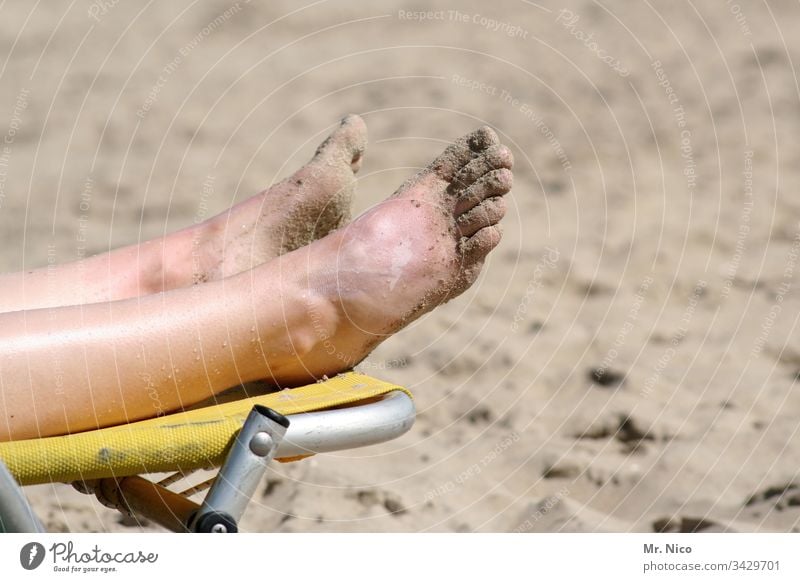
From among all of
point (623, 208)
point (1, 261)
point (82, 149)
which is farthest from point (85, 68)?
point (623, 208)

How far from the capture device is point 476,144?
3.57 ft

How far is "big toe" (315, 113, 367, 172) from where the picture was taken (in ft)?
4.15

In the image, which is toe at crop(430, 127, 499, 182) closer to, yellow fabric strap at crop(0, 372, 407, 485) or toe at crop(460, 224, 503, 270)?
toe at crop(460, 224, 503, 270)

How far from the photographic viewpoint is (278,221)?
1220 mm

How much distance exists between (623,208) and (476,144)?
1.04 meters

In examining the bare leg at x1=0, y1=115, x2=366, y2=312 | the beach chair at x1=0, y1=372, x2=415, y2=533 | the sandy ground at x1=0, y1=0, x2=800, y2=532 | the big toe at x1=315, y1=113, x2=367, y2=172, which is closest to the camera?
the beach chair at x1=0, y1=372, x2=415, y2=533

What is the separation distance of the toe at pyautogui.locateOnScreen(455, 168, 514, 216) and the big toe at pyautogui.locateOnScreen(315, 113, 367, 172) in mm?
247

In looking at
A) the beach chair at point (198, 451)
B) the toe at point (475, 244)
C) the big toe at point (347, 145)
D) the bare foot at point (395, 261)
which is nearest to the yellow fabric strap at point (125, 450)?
the beach chair at point (198, 451)

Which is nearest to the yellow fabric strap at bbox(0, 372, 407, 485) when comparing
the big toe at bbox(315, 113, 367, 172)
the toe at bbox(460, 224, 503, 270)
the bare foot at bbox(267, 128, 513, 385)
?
the bare foot at bbox(267, 128, 513, 385)

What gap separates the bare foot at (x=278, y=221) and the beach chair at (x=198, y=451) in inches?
13.9

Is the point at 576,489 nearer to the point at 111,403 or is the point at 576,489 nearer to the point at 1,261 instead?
the point at 111,403

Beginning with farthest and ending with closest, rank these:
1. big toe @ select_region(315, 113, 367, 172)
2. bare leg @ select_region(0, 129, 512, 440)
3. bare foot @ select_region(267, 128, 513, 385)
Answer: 1. big toe @ select_region(315, 113, 367, 172)
2. bare foot @ select_region(267, 128, 513, 385)
3. bare leg @ select_region(0, 129, 512, 440)

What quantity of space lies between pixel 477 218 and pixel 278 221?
0.90 feet

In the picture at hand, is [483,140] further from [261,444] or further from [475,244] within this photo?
[261,444]
